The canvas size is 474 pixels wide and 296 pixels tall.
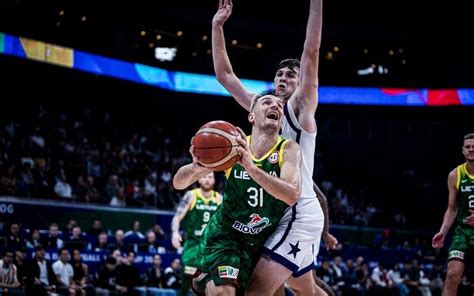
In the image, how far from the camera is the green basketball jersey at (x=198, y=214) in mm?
10172

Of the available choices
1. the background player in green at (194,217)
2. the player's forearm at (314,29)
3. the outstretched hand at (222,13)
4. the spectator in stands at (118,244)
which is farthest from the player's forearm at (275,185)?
the spectator in stands at (118,244)

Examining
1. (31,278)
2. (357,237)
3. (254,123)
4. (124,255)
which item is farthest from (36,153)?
(254,123)

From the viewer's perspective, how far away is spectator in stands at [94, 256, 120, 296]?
13047 millimetres

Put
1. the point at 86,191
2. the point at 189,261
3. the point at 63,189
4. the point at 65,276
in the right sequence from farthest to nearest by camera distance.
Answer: the point at 86,191
the point at 63,189
the point at 65,276
the point at 189,261

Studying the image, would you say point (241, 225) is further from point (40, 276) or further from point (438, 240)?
point (40, 276)

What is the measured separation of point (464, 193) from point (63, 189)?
11.9m

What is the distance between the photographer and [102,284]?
13.2 m

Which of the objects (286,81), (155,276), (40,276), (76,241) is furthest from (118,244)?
(286,81)

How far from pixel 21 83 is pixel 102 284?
43.0ft

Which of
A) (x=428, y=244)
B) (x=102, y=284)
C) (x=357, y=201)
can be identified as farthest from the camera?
(x=357, y=201)

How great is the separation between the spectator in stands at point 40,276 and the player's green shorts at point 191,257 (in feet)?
11.1

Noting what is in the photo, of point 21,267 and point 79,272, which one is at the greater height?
point 21,267

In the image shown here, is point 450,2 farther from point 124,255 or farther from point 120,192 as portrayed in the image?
point 124,255

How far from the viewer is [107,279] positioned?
43.7ft
